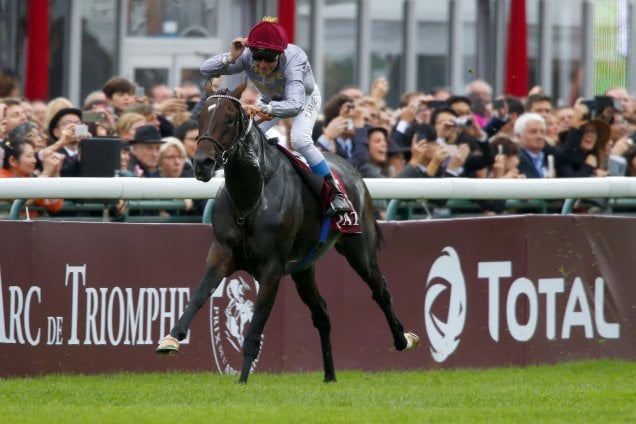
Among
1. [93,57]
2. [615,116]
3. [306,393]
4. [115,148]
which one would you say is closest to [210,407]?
[306,393]

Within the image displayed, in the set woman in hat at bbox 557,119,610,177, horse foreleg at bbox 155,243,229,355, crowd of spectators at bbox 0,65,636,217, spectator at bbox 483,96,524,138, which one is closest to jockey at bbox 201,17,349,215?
horse foreleg at bbox 155,243,229,355

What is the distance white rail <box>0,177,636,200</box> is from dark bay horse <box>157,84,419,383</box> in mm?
642

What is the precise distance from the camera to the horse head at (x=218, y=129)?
8977 mm

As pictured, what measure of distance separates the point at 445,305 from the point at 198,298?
289 cm

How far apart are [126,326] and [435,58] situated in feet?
60.1

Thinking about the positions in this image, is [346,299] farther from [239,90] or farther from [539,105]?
[539,105]

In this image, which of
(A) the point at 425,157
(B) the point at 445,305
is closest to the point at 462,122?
(A) the point at 425,157

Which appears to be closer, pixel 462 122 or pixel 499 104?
pixel 462 122

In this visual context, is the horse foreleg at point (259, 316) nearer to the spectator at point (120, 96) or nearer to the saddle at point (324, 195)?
the saddle at point (324, 195)

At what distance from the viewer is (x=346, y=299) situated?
37.6 feet

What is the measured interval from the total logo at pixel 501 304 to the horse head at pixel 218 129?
2768 mm

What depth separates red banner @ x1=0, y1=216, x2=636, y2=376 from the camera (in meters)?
10.7

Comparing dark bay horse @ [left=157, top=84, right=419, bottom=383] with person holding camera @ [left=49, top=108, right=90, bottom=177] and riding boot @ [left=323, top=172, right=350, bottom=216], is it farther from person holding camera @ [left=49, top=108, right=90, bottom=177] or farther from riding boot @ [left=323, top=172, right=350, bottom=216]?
person holding camera @ [left=49, top=108, right=90, bottom=177]

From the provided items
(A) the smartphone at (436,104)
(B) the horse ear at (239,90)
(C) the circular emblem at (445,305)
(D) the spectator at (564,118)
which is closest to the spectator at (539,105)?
(D) the spectator at (564,118)
